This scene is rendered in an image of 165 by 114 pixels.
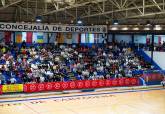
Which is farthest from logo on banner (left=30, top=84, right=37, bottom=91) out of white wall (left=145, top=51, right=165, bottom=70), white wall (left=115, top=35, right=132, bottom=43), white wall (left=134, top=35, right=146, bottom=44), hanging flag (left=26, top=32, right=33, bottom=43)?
white wall (left=134, top=35, right=146, bottom=44)

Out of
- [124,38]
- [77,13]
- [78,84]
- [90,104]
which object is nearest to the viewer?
[90,104]

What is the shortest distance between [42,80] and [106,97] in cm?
540

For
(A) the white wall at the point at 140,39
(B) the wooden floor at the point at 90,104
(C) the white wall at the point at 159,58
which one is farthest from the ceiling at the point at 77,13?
(B) the wooden floor at the point at 90,104

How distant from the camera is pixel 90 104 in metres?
20.2

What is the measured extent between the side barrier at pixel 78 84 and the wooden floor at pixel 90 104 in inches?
51.0

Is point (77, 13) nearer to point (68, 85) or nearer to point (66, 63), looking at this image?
point (66, 63)

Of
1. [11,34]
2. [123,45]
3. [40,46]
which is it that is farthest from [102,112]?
[123,45]

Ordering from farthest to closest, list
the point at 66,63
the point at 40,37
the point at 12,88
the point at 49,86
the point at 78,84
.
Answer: the point at 40,37
the point at 66,63
the point at 78,84
the point at 49,86
the point at 12,88

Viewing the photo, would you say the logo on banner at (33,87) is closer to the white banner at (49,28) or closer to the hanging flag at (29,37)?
the white banner at (49,28)

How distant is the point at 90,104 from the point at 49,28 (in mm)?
11673

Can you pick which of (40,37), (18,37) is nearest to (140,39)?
(40,37)

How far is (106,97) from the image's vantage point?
75.4 feet

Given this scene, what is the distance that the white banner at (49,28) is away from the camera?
27734mm

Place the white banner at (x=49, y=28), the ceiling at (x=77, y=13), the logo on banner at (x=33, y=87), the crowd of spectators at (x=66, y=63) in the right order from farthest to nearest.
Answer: the white banner at (x=49, y=28) < the ceiling at (x=77, y=13) < the crowd of spectators at (x=66, y=63) < the logo on banner at (x=33, y=87)
